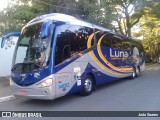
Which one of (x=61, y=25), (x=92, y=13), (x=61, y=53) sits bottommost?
(x=61, y=53)

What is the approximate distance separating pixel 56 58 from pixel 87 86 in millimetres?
2618

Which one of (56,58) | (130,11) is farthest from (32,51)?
(130,11)

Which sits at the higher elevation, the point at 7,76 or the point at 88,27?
the point at 88,27

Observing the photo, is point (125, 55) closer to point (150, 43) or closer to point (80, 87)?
point (80, 87)

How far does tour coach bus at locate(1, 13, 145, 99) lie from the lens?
8.39 metres

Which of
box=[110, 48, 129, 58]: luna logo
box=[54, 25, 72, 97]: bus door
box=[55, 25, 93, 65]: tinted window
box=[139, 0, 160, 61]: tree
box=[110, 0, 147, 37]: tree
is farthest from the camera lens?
box=[139, 0, 160, 61]: tree

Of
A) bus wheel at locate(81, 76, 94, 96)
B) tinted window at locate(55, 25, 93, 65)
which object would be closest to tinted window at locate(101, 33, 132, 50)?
tinted window at locate(55, 25, 93, 65)

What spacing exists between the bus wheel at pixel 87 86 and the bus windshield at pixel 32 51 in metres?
2.70

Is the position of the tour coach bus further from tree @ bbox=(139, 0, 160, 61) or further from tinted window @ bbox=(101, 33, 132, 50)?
tree @ bbox=(139, 0, 160, 61)

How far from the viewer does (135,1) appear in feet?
95.2

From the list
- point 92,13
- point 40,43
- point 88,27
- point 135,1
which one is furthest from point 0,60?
point 135,1

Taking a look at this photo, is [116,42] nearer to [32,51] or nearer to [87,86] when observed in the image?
[87,86]

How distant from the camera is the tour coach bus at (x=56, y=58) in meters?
8.39

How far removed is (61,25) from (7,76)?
966 cm
